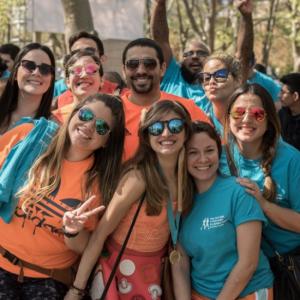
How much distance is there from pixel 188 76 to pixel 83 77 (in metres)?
1.77

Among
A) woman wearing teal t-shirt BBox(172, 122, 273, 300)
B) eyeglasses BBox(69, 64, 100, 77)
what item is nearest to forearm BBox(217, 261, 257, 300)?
woman wearing teal t-shirt BBox(172, 122, 273, 300)

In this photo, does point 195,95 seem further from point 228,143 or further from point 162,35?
point 228,143

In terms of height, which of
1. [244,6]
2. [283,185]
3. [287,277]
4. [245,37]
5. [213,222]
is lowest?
[287,277]

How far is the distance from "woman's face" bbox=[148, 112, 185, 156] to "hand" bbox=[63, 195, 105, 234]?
586 mm

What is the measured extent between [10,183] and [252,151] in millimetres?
1725

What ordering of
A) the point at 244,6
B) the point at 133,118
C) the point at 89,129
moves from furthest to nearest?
1. the point at 244,6
2. the point at 133,118
3. the point at 89,129

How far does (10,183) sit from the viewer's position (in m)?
3.27

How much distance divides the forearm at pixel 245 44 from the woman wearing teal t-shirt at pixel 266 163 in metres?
1.69

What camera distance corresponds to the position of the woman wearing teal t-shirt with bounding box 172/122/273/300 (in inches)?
124

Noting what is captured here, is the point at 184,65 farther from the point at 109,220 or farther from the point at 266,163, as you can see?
the point at 109,220

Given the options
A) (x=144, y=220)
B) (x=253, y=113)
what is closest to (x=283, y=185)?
(x=253, y=113)

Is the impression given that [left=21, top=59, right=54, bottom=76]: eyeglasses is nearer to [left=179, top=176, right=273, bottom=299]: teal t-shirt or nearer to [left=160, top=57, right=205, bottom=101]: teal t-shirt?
[left=160, top=57, right=205, bottom=101]: teal t-shirt

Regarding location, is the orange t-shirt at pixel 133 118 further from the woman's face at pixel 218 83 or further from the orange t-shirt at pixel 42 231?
the orange t-shirt at pixel 42 231

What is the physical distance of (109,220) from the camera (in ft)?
10.7
